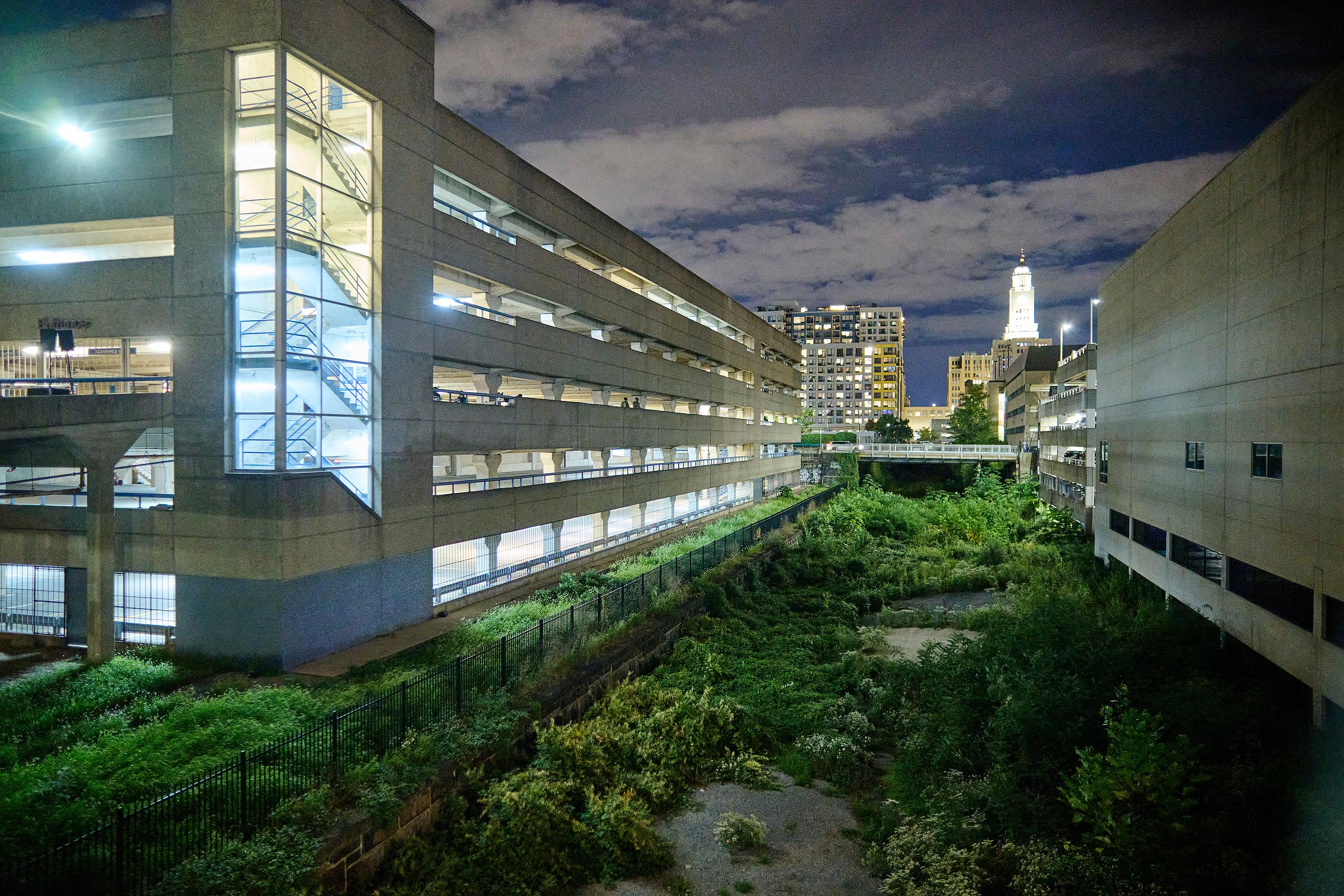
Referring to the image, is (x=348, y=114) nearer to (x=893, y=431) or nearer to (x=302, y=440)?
(x=302, y=440)

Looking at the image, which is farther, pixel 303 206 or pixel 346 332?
pixel 346 332

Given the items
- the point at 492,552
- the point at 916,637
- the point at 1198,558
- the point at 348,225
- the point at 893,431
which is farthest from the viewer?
the point at 893,431

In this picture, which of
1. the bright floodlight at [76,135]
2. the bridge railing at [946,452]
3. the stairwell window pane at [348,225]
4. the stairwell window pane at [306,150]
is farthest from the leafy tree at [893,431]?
the bright floodlight at [76,135]

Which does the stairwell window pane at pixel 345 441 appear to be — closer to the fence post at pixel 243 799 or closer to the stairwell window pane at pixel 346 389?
the stairwell window pane at pixel 346 389

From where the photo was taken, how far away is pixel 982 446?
7094 centimetres

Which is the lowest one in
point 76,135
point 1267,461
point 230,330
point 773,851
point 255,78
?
point 773,851

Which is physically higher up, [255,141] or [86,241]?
[255,141]

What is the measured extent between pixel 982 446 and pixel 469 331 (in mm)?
62644

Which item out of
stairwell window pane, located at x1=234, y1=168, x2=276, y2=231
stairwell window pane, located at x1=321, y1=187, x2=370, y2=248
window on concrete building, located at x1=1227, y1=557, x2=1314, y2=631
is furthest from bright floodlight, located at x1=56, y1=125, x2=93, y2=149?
window on concrete building, located at x1=1227, y1=557, x2=1314, y2=631

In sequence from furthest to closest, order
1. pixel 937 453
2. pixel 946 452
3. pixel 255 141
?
pixel 946 452, pixel 937 453, pixel 255 141

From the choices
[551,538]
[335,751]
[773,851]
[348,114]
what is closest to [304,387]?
[348,114]

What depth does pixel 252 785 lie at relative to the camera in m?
8.99

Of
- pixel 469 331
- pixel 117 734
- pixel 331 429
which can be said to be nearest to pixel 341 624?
pixel 331 429

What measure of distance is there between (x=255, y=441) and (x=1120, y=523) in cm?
2764
